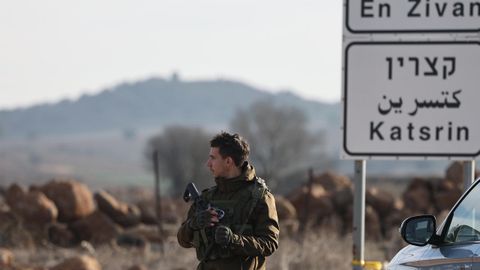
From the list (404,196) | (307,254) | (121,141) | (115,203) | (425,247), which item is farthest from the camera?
(121,141)

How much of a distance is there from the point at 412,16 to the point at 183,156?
59.3 meters

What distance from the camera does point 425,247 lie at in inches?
268

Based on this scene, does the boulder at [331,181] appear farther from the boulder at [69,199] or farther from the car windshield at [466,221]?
the car windshield at [466,221]

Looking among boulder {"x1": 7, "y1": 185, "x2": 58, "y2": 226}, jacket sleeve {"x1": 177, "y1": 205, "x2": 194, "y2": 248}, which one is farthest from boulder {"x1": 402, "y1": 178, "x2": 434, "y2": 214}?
jacket sleeve {"x1": 177, "y1": 205, "x2": 194, "y2": 248}

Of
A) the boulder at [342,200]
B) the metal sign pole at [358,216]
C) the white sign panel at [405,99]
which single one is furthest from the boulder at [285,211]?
the white sign panel at [405,99]

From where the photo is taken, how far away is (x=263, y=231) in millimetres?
6875

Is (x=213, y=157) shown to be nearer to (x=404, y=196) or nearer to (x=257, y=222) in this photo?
(x=257, y=222)

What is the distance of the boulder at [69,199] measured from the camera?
83.2ft

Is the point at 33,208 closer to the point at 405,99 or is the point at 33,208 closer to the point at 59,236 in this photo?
the point at 59,236

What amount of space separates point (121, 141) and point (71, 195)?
17422 cm

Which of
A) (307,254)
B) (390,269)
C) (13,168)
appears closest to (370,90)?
(390,269)

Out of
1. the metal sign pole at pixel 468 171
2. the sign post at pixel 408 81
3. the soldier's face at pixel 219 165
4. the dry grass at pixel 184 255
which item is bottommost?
the dry grass at pixel 184 255

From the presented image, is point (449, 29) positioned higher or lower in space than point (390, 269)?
higher

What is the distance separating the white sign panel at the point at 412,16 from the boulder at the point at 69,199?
17096 millimetres
